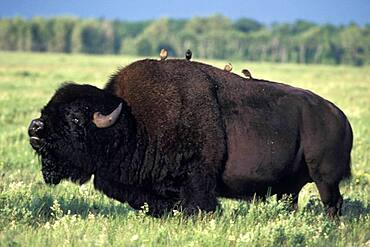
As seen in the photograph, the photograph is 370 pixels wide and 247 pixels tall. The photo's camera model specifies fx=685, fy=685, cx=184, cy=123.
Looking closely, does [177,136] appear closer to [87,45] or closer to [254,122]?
[254,122]

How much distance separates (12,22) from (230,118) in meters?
159

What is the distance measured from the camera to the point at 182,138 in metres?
7.48

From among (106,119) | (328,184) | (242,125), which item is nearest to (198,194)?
(242,125)

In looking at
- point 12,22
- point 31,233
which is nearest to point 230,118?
point 31,233

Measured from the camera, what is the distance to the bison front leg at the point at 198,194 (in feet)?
24.5

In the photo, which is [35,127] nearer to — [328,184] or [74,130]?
[74,130]

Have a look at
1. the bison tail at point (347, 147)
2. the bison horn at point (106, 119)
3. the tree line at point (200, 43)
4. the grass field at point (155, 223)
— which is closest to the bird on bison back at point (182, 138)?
the bison horn at point (106, 119)

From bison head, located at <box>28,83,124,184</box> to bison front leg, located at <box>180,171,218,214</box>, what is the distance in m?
0.98

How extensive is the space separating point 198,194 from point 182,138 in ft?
2.09

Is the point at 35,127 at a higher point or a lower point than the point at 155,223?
higher

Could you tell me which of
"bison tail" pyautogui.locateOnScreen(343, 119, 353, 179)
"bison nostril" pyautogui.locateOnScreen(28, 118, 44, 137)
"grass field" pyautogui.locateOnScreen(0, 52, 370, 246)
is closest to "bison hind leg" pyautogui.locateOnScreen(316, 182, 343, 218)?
"grass field" pyautogui.locateOnScreen(0, 52, 370, 246)

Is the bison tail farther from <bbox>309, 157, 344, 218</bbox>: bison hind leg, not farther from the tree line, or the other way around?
the tree line

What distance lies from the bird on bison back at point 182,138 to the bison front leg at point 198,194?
11 millimetres

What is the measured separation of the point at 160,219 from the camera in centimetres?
755
